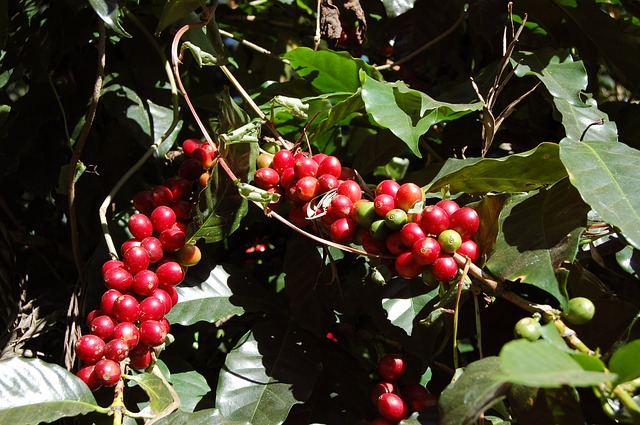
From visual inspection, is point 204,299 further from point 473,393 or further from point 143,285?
point 473,393

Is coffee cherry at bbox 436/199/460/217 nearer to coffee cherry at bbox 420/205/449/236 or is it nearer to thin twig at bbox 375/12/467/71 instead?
coffee cherry at bbox 420/205/449/236

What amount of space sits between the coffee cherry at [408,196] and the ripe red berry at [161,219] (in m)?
0.34

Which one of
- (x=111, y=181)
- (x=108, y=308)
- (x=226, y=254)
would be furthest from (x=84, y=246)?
(x=108, y=308)

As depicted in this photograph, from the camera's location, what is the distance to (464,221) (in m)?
0.76

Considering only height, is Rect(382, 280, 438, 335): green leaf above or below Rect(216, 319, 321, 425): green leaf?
above

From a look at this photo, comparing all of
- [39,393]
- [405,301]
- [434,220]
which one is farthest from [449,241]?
[39,393]

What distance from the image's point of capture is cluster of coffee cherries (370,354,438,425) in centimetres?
81

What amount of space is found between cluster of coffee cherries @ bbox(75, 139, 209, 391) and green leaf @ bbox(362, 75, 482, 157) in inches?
10.4

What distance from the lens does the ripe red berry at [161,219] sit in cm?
92

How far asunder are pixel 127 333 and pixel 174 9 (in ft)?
1.64

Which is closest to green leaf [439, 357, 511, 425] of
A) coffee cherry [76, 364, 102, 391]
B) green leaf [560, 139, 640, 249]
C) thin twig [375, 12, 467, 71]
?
green leaf [560, 139, 640, 249]

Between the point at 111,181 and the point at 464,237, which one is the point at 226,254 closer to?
the point at 111,181

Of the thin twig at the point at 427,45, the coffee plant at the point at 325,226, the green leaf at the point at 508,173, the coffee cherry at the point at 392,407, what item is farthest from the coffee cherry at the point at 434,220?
the thin twig at the point at 427,45

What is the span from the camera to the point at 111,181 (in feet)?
4.06
